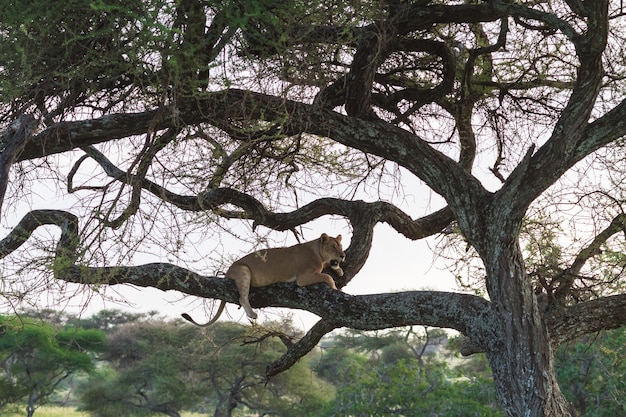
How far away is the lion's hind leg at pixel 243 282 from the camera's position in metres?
5.58

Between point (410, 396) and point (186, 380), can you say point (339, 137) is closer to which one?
point (410, 396)

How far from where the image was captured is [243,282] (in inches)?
221

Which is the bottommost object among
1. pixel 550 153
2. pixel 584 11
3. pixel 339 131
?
pixel 550 153

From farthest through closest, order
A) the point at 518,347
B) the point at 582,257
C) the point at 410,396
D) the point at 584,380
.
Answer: the point at 584,380
the point at 410,396
the point at 582,257
the point at 518,347

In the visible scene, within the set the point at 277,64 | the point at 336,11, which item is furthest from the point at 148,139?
the point at 336,11

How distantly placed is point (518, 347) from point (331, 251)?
1.43 meters

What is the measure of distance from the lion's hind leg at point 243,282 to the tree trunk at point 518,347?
1626 mm

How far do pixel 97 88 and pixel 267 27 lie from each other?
4.87ft

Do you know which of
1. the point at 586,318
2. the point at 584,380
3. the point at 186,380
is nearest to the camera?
the point at 586,318

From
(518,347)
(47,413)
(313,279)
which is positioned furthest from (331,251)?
(47,413)

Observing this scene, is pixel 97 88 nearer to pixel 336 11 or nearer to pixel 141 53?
pixel 141 53

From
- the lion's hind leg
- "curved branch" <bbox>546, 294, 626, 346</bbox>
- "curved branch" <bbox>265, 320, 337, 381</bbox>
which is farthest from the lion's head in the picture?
"curved branch" <bbox>546, 294, 626, 346</bbox>

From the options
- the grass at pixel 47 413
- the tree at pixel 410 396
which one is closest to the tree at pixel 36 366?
the grass at pixel 47 413

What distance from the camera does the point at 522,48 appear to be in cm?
695
